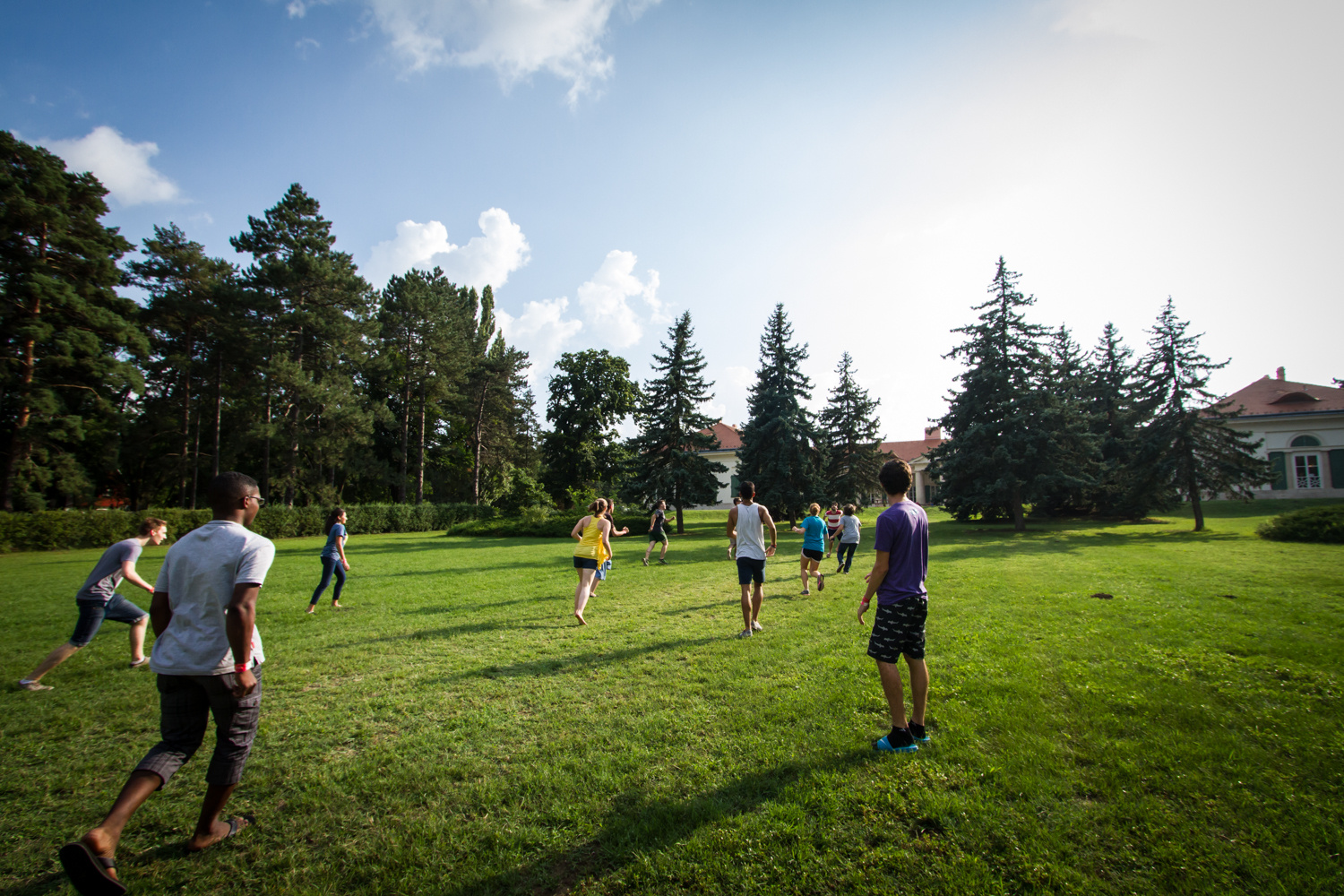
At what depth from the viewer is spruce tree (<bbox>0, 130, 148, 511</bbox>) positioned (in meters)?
25.1

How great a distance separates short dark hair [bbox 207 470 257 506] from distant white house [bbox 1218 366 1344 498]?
173ft

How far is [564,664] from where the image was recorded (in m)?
6.43

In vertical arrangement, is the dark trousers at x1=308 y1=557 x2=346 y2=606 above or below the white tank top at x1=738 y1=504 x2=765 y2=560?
below

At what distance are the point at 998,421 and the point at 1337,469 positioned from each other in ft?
105

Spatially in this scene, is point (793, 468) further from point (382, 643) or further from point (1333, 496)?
point (1333, 496)

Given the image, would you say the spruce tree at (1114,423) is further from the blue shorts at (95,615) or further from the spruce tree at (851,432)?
the blue shorts at (95,615)

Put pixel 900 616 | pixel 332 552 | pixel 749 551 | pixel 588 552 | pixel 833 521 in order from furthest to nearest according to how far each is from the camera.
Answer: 1. pixel 833 521
2. pixel 332 552
3. pixel 588 552
4. pixel 749 551
5. pixel 900 616

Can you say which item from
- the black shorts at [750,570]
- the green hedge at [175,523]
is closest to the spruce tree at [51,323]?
the green hedge at [175,523]

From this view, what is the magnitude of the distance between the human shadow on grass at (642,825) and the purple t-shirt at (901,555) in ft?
4.08

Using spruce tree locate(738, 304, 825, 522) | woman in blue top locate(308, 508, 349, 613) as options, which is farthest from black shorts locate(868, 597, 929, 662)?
spruce tree locate(738, 304, 825, 522)

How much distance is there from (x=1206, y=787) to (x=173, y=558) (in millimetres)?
6691

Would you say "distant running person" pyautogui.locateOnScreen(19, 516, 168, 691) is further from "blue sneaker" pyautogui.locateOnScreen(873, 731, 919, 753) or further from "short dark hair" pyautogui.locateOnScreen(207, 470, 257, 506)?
"blue sneaker" pyautogui.locateOnScreen(873, 731, 919, 753)

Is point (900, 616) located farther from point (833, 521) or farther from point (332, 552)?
point (833, 521)

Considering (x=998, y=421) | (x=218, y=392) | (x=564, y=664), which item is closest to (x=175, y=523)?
(x=218, y=392)
